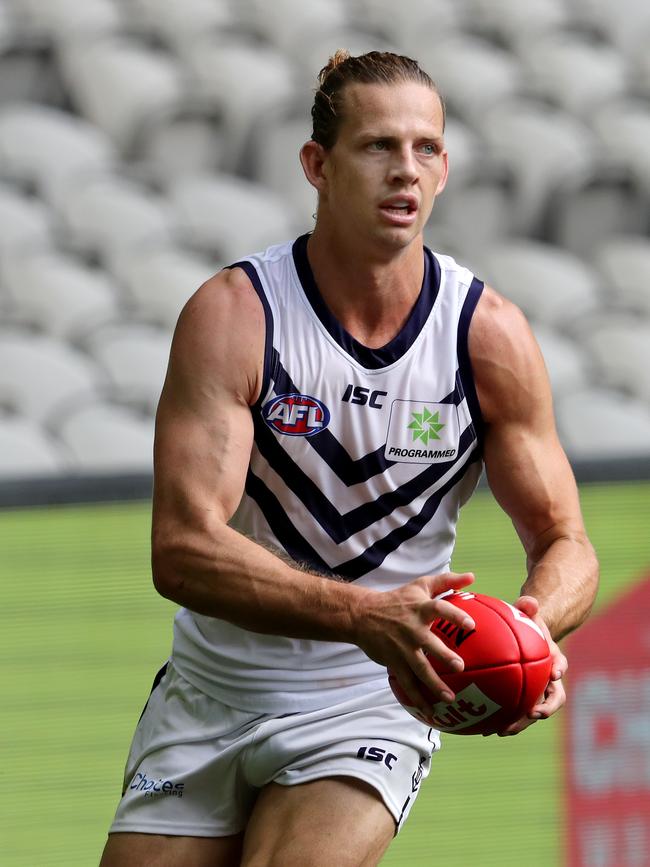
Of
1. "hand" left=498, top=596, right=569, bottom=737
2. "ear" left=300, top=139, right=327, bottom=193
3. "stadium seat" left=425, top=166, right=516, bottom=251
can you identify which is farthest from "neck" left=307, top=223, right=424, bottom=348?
"stadium seat" left=425, top=166, right=516, bottom=251

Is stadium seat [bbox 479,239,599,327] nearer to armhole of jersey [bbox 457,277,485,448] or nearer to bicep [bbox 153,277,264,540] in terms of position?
armhole of jersey [bbox 457,277,485,448]

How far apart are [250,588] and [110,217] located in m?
6.07

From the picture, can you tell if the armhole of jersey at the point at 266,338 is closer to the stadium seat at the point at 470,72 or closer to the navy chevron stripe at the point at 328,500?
the navy chevron stripe at the point at 328,500

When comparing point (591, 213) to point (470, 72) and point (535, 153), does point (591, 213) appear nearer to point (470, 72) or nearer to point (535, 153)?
point (535, 153)

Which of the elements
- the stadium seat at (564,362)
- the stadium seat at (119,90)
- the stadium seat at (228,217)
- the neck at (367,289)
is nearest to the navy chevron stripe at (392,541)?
the neck at (367,289)

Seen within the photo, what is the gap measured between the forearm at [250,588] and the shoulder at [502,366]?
24.0 inches

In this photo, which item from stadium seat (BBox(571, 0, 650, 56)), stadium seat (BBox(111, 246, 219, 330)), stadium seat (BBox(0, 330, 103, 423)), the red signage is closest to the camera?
the red signage

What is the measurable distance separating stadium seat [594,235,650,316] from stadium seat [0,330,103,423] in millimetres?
3317

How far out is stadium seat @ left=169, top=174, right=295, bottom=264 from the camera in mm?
8570

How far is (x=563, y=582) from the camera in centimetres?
301

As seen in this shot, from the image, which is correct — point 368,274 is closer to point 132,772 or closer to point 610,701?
point 132,772

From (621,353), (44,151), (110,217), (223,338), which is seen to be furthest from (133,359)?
(223,338)

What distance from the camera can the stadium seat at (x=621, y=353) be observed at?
762 centimetres

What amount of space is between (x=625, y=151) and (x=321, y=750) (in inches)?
287
